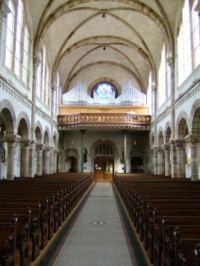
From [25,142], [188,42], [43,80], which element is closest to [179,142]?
[188,42]

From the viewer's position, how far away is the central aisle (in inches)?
224

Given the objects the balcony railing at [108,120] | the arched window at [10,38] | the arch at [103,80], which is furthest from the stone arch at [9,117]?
the arch at [103,80]

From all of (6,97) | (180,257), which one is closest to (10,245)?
(180,257)

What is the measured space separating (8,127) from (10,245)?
13.0 meters

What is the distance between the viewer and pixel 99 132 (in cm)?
3319

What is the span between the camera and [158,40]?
24422 mm

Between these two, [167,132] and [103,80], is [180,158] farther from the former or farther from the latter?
[103,80]

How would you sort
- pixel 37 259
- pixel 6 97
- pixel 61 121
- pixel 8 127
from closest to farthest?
1. pixel 37 259
2. pixel 6 97
3. pixel 8 127
4. pixel 61 121

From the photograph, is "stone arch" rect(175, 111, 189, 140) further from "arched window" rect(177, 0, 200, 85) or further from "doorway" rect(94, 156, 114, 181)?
"doorway" rect(94, 156, 114, 181)

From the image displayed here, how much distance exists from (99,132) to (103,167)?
4.10m

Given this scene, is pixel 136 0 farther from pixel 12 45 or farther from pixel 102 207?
pixel 102 207

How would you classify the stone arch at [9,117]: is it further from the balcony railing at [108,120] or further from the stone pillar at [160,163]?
the stone pillar at [160,163]

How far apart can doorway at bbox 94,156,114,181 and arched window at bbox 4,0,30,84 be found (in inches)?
645

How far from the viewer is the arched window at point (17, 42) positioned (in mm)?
16109
